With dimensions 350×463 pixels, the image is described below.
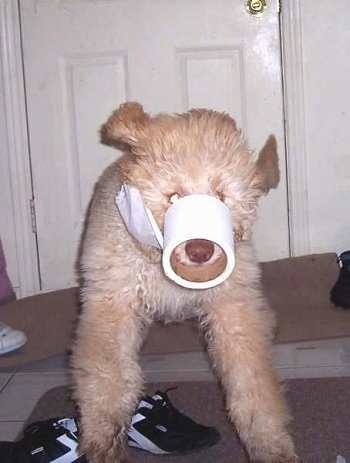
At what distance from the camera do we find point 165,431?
5.81 ft

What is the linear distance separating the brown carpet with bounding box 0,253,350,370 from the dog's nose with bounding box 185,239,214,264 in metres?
1.31

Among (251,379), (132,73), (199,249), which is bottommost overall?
(251,379)

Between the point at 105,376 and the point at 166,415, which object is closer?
the point at 105,376

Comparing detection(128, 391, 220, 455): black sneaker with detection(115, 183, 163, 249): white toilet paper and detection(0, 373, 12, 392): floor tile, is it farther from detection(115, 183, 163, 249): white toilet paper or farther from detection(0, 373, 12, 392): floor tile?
detection(0, 373, 12, 392): floor tile

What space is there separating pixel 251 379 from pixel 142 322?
257 millimetres

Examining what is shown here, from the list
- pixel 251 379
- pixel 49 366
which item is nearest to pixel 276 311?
pixel 49 366

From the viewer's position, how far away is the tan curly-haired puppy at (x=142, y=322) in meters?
1.38

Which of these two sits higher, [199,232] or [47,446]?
[199,232]

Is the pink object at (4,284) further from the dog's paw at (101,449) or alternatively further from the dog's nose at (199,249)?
the dog's nose at (199,249)

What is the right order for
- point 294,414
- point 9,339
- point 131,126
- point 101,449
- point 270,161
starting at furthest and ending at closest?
point 9,339 → point 294,414 → point 270,161 → point 101,449 → point 131,126

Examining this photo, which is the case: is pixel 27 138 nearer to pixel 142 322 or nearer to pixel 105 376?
pixel 142 322

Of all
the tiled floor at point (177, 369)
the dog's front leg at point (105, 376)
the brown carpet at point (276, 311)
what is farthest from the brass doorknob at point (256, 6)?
the dog's front leg at point (105, 376)

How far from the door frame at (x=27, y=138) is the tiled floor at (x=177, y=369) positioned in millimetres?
598

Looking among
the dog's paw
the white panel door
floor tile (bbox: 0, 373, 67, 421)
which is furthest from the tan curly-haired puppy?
the white panel door
